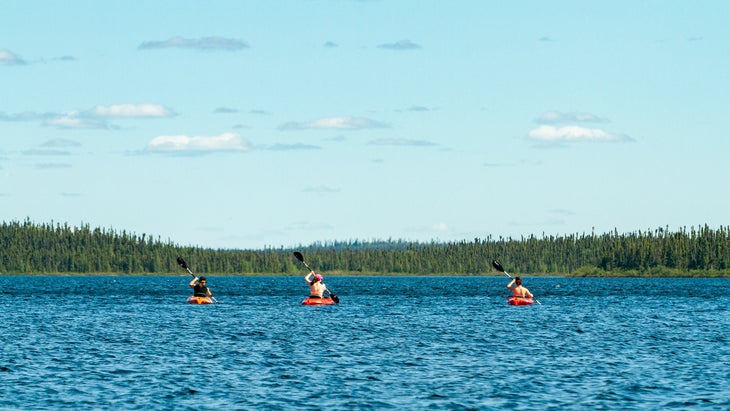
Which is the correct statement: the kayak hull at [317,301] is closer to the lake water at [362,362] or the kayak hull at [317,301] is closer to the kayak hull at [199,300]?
the kayak hull at [199,300]

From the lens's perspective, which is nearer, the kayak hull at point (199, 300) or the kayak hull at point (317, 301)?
the kayak hull at point (317, 301)

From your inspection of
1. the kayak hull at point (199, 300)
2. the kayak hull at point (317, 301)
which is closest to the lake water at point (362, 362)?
the kayak hull at point (317, 301)

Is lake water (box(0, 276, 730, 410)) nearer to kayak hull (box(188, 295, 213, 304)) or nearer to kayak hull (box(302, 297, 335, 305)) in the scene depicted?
kayak hull (box(302, 297, 335, 305))

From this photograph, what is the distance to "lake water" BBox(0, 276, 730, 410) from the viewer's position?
39438mm

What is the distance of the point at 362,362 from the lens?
51.2 meters

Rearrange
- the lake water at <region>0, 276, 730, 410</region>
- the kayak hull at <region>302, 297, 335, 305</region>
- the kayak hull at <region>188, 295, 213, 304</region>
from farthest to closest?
the kayak hull at <region>188, 295, 213, 304</region> → the kayak hull at <region>302, 297, 335, 305</region> → the lake water at <region>0, 276, 730, 410</region>

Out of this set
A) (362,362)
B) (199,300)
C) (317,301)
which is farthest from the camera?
(199,300)

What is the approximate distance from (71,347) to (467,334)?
2295 centimetres

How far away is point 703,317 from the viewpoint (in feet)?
293

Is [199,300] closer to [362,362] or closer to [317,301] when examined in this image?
[317,301]

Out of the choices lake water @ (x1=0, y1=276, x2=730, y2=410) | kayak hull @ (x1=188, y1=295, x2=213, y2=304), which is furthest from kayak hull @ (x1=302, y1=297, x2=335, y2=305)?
lake water @ (x1=0, y1=276, x2=730, y2=410)

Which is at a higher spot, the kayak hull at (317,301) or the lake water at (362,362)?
the kayak hull at (317,301)

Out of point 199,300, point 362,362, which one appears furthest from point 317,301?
point 362,362

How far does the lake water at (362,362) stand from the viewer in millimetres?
39438
